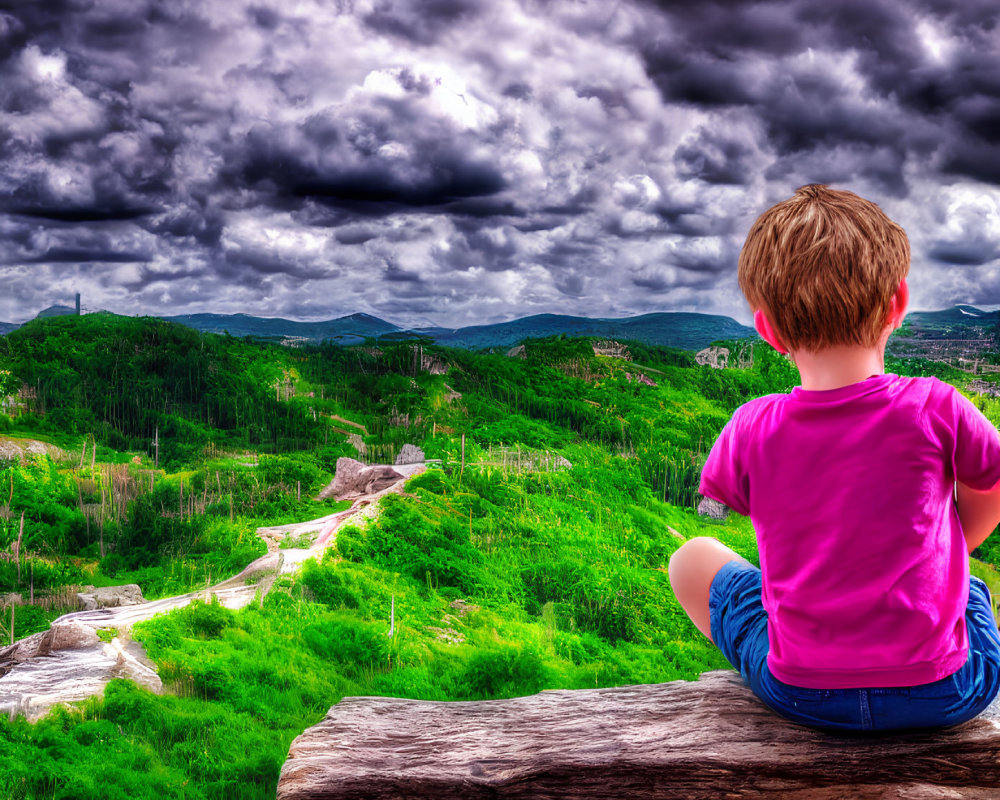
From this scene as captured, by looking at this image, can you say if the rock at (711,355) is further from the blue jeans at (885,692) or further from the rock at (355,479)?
the blue jeans at (885,692)

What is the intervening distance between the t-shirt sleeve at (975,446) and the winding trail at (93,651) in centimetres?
437

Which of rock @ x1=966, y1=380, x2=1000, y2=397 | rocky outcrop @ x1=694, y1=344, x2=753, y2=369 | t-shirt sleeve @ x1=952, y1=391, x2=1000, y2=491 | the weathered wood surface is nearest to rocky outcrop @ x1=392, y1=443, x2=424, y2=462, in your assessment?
rocky outcrop @ x1=694, y1=344, x2=753, y2=369

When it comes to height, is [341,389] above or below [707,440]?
above

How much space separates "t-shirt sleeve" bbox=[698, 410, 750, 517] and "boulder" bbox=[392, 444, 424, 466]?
9.53 meters

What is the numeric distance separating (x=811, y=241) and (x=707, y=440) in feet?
26.7

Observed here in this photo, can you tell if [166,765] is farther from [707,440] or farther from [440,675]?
[707,440]

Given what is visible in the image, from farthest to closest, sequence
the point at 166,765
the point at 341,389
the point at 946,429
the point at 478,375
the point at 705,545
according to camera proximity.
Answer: the point at 341,389 < the point at 478,375 < the point at 166,765 < the point at 705,545 < the point at 946,429

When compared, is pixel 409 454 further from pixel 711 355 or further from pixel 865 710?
pixel 865 710

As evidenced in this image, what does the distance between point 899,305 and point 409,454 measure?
34.6ft

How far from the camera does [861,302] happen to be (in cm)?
162

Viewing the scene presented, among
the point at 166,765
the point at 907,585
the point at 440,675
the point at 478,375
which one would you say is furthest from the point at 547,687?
the point at 478,375

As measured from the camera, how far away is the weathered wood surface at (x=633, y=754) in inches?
78.8

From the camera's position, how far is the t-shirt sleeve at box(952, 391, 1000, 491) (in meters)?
1.56

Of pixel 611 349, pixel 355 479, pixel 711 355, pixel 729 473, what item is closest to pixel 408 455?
pixel 355 479
